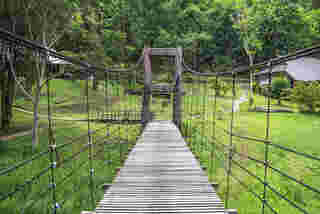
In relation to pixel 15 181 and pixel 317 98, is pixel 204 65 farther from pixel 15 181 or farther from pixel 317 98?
pixel 15 181

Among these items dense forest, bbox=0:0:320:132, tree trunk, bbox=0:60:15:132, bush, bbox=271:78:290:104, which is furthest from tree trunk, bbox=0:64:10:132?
bush, bbox=271:78:290:104

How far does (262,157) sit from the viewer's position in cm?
356

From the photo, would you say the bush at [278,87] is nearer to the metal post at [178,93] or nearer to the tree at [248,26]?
the tree at [248,26]

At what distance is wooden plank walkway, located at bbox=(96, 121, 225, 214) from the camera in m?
1.41

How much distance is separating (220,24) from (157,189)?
51.1 feet

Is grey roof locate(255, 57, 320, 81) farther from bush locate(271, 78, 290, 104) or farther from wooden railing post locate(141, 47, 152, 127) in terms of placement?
wooden railing post locate(141, 47, 152, 127)

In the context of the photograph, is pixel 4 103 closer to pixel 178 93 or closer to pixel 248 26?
pixel 178 93

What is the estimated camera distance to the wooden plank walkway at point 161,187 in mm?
1409

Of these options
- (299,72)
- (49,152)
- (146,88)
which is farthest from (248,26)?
(49,152)

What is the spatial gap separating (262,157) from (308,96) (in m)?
5.48

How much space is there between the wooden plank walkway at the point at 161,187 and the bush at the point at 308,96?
698 cm

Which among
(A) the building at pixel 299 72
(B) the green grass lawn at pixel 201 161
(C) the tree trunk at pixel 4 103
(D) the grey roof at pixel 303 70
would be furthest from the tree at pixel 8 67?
(D) the grey roof at pixel 303 70

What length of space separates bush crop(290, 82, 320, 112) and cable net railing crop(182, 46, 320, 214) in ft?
1.50

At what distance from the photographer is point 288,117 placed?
271 inches
